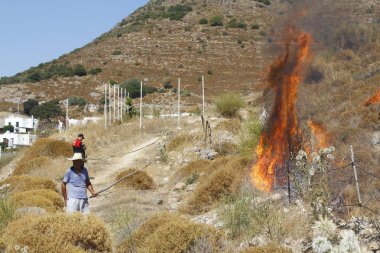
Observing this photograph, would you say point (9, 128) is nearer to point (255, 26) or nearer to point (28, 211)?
point (255, 26)

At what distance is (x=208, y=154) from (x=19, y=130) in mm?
35850

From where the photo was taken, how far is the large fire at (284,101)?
34.6 ft

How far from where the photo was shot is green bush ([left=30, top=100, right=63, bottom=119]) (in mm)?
54881

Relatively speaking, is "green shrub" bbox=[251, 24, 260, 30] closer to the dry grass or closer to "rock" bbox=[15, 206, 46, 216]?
the dry grass

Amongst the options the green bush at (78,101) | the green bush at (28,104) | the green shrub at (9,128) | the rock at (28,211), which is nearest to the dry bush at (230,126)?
the rock at (28,211)

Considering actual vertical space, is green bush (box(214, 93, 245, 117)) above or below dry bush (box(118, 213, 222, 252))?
above

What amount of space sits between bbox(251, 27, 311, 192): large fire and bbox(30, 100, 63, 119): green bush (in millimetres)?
45010

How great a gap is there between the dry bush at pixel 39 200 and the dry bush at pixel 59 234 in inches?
137

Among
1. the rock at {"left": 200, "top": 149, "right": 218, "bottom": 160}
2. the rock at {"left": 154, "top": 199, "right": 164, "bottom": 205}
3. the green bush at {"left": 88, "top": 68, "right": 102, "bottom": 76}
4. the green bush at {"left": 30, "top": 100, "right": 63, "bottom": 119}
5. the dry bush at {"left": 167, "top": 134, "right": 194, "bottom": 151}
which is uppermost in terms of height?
the green bush at {"left": 88, "top": 68, "right": 102, "bottom": 76}

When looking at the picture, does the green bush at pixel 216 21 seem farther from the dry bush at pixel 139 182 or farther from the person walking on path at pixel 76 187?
the person walking on path at pixel 76 187

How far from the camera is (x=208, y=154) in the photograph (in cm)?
2014

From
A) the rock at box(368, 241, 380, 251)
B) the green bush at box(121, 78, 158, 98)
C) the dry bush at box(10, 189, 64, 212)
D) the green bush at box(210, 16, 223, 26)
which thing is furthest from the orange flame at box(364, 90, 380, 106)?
the green bush at box(210, 16, 223, 26)

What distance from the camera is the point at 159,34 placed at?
7444 cm

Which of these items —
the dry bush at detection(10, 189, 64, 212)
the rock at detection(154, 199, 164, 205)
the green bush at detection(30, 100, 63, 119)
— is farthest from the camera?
the green bush at detection(30, 100, 63, 119)
